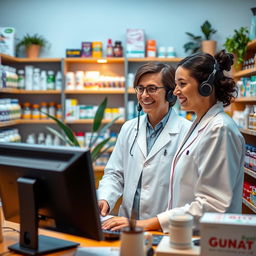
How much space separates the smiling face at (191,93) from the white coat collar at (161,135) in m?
0.49

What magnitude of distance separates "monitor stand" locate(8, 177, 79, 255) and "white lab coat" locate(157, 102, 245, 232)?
55 cm

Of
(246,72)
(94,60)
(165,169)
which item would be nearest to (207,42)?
(246,72)

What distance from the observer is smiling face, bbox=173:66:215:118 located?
2.18 m

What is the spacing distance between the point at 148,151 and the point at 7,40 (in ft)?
13.0

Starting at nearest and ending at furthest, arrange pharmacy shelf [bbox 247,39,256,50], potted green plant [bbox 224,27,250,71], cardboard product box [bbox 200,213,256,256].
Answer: cardboard product box [bbox 200,213,256,256]
pharmacy shelf [bbox 247,39,256,50]
potted green plant [bbox 224,27,250,71]

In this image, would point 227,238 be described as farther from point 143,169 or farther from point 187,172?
point 143,169

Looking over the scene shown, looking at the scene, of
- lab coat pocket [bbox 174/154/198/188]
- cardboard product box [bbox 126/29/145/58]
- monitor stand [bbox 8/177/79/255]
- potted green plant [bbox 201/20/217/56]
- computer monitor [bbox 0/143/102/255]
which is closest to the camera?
computer monitor [bbox 0/143/102/255]

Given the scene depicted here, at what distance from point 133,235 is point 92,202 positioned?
237mm

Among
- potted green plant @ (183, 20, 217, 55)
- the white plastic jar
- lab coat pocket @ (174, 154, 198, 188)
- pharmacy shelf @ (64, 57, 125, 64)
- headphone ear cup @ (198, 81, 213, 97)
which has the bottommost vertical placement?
the white plastic jar

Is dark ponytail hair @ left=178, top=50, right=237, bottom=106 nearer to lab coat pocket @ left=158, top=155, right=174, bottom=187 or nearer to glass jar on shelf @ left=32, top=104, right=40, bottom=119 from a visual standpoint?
lab coat pocket @ left=158, top=155, right=174, bottom=187

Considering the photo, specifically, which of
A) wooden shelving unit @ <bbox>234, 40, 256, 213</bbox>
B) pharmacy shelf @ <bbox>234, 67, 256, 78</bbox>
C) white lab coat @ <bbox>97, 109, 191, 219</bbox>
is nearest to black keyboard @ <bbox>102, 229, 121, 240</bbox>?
white lab coat @ <bbox>97, 109, 191, 219</bbox>

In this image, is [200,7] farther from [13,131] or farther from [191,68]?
[191,68]

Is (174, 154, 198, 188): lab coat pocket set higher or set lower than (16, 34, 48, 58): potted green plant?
lower

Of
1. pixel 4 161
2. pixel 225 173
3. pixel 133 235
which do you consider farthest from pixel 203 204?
pixel 4 161
